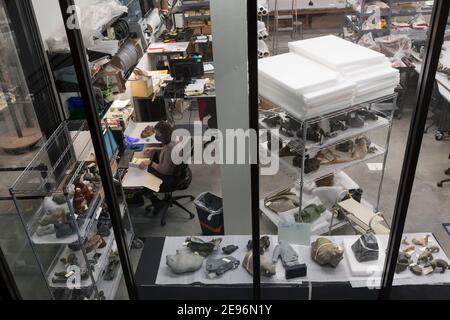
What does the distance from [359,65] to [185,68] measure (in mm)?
3433

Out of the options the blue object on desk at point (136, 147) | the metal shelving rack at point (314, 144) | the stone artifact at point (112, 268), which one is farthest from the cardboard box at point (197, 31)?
the stone artifact at point (112, 268)

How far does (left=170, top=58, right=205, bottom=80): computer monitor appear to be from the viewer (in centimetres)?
698

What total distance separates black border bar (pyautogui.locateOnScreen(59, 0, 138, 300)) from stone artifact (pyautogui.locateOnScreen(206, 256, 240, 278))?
3.48 feet

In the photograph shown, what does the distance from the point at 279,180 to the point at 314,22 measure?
693cm

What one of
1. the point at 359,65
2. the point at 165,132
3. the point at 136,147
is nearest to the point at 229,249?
the point at 165,132

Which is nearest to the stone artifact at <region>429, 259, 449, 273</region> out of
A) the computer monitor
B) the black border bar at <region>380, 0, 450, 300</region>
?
the black border bar at <region>380, 0, 450, 300</region>

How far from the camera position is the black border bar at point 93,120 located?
1.91 m

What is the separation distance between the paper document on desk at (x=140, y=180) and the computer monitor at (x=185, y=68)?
2.32 m

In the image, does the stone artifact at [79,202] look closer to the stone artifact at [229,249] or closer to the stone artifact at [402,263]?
the stone artifact at [229,249]

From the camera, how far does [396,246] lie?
7.33 ft

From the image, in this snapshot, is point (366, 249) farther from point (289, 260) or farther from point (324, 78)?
point (324, 78)

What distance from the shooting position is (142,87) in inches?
260
